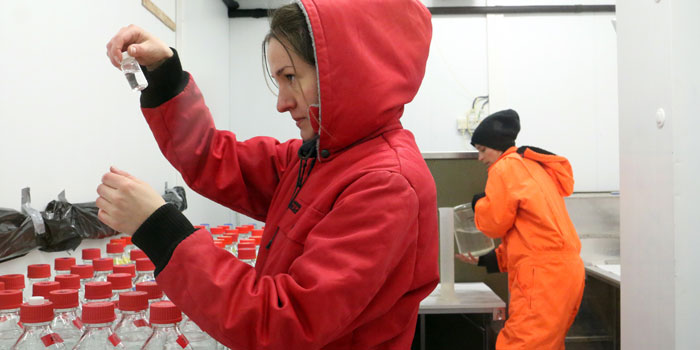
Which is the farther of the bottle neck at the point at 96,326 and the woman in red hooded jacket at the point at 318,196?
the bottle neck at the point at 96,326

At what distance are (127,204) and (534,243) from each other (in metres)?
2.60

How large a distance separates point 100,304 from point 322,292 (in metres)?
0.42

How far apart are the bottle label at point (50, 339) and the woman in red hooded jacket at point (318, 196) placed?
0.94 ft

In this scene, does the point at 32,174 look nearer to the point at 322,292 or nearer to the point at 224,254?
→ the point at 224,254

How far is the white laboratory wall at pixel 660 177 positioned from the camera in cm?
176

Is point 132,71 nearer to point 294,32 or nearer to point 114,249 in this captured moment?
point 294,32

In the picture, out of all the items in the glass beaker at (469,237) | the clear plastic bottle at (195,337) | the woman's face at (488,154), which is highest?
the woman's face at (488,154)

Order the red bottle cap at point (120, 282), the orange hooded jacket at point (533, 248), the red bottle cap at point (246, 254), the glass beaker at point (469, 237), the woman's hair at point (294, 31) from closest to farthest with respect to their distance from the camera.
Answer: the woman's hair at point (294, 31)
the red bottle cap at point (120, 282)
the red bottle cap at point (246, 254)
the orange hooded jacket at point (533, 248)
the glass beaker at point (469, 237)

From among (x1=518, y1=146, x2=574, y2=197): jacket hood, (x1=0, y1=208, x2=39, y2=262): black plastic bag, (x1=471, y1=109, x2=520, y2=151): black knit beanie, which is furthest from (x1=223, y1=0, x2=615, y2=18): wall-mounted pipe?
(x1=0, y1=208, x2=39, y2=262): black plastic bag

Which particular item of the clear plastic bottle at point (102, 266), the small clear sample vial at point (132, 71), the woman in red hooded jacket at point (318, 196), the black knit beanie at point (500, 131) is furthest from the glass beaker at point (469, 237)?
the small clear sample vial at point (132, 71)

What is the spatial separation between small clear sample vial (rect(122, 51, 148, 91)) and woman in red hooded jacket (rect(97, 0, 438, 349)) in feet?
0.06

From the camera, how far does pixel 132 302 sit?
3.25 ft

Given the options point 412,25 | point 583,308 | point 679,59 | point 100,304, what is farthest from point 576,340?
point 100,304

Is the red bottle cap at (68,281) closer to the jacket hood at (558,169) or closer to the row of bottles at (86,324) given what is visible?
the row of bottles at (86,324)
